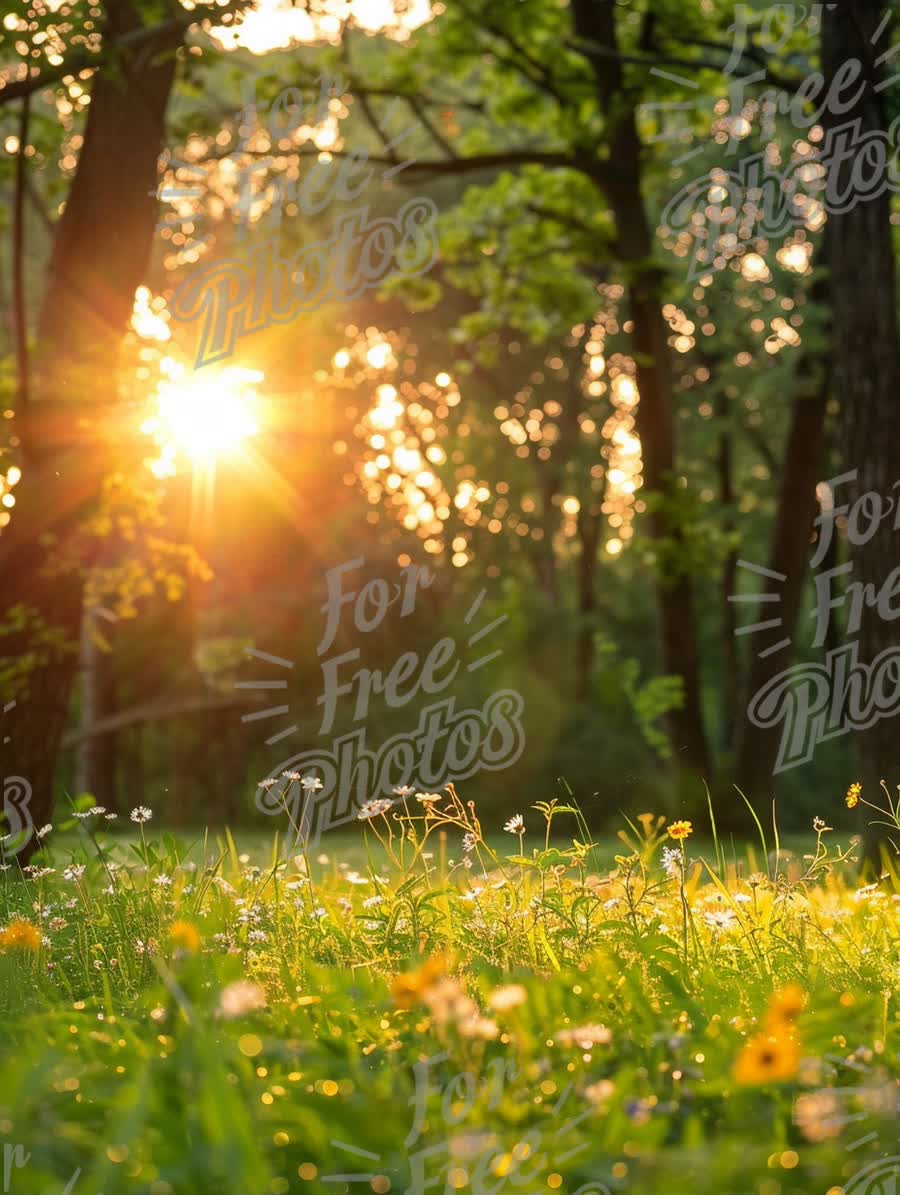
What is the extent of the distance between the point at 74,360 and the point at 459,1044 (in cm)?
607

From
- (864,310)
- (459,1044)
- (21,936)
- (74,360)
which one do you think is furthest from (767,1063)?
(864,310)

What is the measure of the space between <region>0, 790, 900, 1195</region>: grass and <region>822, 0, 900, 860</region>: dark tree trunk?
15.2 ft

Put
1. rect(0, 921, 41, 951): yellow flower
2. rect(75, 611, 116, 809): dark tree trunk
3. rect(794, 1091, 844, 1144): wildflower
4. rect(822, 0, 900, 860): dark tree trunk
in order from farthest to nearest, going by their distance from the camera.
Result: rect(75, 611, 116, 809): dark tree trunk
rect(822, 0, 900, 860): dark tree trunk
rect(0, 921, 41, 951): yellow flower
rect(794, 1091, 844, 1144): wildflower

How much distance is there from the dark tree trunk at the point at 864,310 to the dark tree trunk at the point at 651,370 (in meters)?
4.40

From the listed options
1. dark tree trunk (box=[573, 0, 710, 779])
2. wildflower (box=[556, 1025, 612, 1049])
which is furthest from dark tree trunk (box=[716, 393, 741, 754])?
wildflower (box=[556, 1025, 612, 1049])

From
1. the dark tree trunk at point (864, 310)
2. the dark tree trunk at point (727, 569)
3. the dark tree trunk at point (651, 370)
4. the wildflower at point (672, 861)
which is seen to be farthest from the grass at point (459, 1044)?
the dark tree trunk at point (727, 569)

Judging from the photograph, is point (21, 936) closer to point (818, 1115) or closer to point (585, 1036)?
point (585, 1036)

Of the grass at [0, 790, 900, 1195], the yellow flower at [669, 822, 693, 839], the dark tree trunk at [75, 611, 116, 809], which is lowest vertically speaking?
the dark tree trunk at [75, 611, 116, 809]

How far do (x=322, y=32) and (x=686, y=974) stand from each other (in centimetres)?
1304

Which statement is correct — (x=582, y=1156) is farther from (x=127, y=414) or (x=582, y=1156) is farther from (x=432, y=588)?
(x=432, y=588)

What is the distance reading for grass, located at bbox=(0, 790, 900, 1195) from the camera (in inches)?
87.4

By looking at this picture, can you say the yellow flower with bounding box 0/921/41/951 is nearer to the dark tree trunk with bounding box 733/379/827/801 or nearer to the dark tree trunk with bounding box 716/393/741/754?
the dark tree trunk with bounding box 733/379/827/801

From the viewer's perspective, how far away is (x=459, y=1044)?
2.63 metres

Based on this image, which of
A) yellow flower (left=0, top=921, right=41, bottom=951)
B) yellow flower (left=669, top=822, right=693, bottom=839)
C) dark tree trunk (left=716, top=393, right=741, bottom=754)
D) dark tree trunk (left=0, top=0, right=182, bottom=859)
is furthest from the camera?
dark tree trunk (left=716, top=393, right=741, bottom=754)
